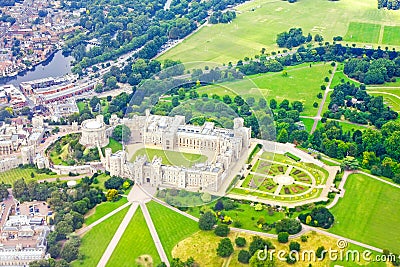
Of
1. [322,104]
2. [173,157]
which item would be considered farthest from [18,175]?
[322,104]

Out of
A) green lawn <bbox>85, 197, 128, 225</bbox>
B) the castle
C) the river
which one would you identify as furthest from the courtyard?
the river

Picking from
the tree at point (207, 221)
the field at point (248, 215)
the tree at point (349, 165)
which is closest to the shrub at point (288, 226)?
the field at point (248, 215)

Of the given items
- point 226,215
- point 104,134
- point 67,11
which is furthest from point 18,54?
point 226,215

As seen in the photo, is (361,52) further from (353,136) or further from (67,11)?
(67,11)

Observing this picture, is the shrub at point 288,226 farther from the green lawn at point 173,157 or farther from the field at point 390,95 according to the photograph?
the field at point 390,95

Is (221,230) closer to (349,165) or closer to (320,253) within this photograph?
(320,253)

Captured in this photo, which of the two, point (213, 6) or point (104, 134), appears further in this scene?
point (213, 6)

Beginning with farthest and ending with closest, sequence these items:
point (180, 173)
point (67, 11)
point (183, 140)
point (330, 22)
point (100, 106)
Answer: point (67, 11), point (330, 22), point (100, 106), point (183, 140), point (180, 173)
